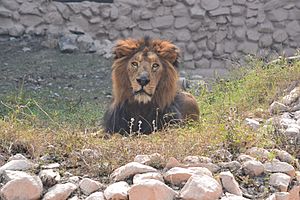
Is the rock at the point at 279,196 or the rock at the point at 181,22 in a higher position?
the rock at the point at 181,22

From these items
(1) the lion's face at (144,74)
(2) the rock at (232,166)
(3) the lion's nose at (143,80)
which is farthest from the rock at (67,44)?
(2) the rock at (232,166)

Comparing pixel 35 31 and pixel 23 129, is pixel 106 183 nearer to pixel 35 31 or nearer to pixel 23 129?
pixel 23 129

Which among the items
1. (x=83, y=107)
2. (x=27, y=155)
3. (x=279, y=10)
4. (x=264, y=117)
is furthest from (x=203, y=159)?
(x=279, y=10)

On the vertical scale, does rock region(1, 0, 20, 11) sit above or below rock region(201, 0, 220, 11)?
below

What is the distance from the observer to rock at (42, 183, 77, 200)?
387cm

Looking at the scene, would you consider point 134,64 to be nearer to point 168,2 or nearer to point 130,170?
point 130,170

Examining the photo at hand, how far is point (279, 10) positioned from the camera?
12.1m

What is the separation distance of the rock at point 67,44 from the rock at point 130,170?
25.2 ft

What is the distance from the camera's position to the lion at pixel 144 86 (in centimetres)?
624

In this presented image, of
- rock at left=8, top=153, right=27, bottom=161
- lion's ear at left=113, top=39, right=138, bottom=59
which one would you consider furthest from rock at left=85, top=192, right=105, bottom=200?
lion's ear at left=113, top=39, right=138, bottom=59

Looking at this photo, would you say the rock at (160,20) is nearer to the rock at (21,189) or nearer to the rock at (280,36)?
the rock at (280,36)

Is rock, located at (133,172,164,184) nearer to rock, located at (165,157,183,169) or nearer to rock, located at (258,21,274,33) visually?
rock, located at (165,157,183,169)

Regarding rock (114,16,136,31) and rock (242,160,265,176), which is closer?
rock (242,160,265,176)

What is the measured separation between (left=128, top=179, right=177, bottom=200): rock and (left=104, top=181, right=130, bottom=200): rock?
0.05m
